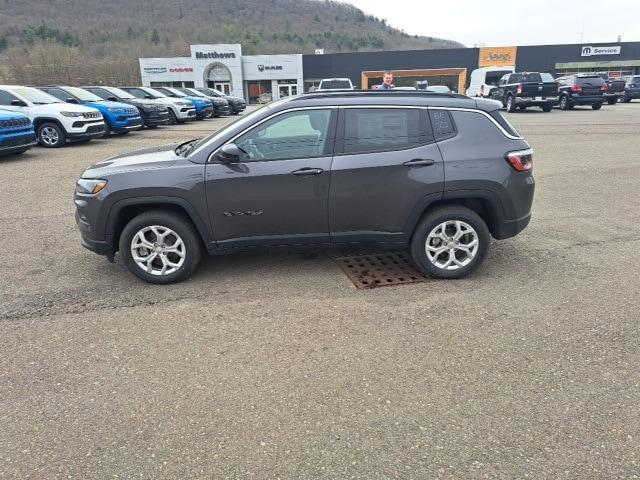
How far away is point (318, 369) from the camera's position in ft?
10.6

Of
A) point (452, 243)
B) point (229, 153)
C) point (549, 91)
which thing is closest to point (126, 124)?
point (229, 153)

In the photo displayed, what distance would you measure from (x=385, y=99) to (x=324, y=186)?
105 centimetres

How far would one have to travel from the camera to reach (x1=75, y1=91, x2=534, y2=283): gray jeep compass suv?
14.3 ft

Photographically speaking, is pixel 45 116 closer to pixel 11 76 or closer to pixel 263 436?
pixel 263 436

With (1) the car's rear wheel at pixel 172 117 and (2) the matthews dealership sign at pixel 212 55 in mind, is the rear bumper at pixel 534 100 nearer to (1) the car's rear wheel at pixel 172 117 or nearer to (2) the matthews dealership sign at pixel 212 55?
Result: (1) the car's rear wheel at pixel 172 117

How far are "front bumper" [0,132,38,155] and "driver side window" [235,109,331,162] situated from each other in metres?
9.27

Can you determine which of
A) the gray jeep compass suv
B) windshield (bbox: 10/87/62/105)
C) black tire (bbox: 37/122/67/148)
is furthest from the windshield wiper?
windshield (bbox: 10/87/62/105)

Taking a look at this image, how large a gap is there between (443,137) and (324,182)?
122 centimetres

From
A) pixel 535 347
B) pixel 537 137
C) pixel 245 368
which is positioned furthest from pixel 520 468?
pixel 537 137

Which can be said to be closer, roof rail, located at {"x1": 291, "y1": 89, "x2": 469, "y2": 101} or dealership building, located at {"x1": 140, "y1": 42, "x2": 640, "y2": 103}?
roof rail, located at {"x1": 291, "y1": 89, "x2": 469, "y2": 101}

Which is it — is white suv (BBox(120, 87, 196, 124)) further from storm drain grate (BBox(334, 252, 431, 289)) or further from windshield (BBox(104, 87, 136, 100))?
storm drain grate (BBox(334, 252, 431, 289))

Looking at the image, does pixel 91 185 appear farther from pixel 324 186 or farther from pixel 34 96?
pixel 34 96

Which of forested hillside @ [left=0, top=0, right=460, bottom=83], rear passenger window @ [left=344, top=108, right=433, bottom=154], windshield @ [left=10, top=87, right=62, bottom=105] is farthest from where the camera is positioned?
forested hillside @ [left=0, top=0, right=460, bottom=83]

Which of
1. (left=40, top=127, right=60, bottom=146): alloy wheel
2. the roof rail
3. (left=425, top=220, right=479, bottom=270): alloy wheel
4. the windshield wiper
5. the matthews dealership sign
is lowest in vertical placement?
(left=425, top=220, right=479, bottom=270): alloy wheel
